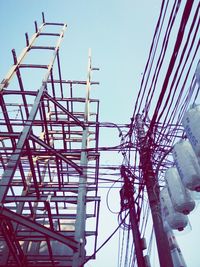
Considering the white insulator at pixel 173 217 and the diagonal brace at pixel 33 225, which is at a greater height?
the diagonal brace at pixel 33 225

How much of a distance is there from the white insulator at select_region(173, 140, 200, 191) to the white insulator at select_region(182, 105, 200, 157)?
1.20ft

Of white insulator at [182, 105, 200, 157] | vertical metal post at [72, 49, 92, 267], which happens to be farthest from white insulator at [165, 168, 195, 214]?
vertical metal post at [72, 49, 92, 267]

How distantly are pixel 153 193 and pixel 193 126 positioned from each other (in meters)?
1.87

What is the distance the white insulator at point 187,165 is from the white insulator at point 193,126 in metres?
0.37

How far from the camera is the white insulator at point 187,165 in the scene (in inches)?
131

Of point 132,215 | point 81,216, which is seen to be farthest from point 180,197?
point 81,216

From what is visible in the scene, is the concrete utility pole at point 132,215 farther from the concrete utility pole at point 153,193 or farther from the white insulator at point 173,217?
the white insulator at point 173,217

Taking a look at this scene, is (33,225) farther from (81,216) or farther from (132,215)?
(132,215)

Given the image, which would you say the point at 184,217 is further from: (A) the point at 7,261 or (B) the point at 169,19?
(A) the point at 7,261

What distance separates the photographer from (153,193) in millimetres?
4688

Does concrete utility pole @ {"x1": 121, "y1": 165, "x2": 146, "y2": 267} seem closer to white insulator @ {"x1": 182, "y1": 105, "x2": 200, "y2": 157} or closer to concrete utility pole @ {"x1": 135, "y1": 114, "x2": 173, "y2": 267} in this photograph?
concrete utility pole @ {"x1": 135, "y1": 114, "x2": 173, "y2": 267}

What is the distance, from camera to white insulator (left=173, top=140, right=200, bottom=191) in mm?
3333

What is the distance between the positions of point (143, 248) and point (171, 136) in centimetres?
252

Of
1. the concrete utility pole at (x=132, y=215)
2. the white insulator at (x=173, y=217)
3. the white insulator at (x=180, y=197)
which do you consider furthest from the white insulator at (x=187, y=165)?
the concrete utility pole at (x=132, y=215)
